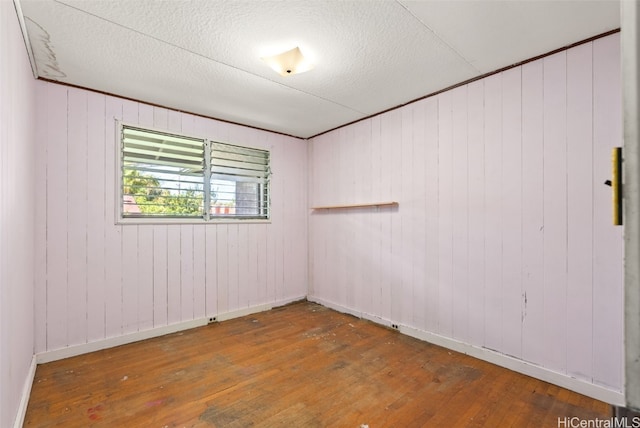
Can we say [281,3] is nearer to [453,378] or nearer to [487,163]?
[487,163]

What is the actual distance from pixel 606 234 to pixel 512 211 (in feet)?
1.93

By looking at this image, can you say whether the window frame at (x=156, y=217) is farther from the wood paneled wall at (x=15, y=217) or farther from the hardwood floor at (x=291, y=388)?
the hardwood floor at (x=291, y=388)

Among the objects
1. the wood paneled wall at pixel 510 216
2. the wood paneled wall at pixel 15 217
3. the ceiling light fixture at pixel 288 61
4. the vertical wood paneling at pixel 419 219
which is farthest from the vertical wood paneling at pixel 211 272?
the vertical wood paneling at pixel 419 219

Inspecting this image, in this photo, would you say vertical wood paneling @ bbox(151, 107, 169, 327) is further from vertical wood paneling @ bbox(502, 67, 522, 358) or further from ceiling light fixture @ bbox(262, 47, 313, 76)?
vertical wood paneling @ bbox(502, 67, 522, 358)

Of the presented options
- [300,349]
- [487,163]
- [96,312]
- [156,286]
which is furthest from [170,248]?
[487,163]

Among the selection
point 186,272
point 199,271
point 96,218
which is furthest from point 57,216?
point 199,271

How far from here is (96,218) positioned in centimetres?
291

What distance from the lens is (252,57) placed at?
2.34 metres

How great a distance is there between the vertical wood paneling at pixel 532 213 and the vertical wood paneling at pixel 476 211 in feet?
1.04

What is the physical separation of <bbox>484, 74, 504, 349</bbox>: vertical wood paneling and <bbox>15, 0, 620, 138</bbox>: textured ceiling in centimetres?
28

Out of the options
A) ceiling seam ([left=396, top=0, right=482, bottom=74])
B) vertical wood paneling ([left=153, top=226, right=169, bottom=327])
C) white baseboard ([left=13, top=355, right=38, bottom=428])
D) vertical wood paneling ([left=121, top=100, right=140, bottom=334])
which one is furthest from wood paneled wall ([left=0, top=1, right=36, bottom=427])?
ceiling seam ([left=396, top=0, right=482, bottom=74])

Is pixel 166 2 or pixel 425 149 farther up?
pixel 166 2

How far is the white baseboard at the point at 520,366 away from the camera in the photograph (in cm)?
203

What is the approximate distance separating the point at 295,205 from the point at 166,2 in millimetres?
3008
